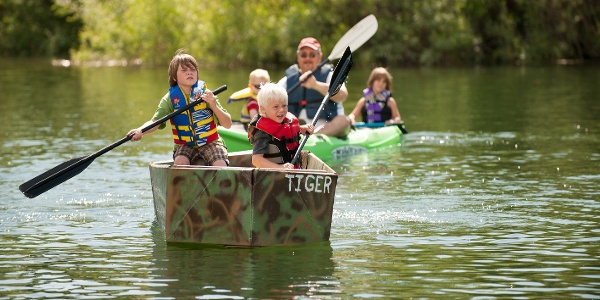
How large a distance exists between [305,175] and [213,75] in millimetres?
28331

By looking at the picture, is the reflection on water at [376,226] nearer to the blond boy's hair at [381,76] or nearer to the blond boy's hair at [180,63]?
the blond boy's hair at [381,76]

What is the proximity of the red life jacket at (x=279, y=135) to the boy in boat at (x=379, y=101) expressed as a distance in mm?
8075

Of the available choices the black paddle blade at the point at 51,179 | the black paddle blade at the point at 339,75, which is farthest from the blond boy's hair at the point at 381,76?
the black paddle blade at the point at 51,179

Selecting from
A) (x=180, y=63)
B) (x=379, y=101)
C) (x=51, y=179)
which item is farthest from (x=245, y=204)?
(x=379, y=101)

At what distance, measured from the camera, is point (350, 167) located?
1438 centimetres

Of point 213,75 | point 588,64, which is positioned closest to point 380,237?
point 213,75

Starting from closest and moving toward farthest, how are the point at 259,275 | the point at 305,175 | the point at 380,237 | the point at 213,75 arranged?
the point at 259,275
the point at 305,175
the point at 380,237
the point at 213,75

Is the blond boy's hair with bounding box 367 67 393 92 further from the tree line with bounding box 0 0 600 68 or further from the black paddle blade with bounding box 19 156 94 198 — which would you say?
the tree line with bounding box 0 0 600 68

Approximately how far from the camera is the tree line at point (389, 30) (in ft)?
128

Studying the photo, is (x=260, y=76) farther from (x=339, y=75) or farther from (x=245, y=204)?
(x=245, y=204)

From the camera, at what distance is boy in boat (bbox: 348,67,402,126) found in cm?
1758

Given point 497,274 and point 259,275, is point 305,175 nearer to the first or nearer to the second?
point 259,275

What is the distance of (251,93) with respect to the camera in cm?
1516

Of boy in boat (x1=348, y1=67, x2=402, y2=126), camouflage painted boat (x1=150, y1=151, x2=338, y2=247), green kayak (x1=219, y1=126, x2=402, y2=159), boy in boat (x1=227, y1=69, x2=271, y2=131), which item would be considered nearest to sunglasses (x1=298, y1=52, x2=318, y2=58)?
boy in boat (x1=227, y1=69, x2=271, y2=131)
